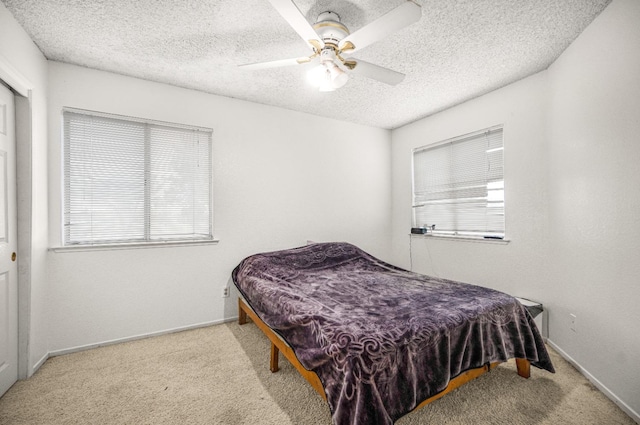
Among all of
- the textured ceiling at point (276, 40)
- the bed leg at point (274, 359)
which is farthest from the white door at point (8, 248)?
the bed leg at point (274, 359)

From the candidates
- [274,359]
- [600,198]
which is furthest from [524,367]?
[274,359]

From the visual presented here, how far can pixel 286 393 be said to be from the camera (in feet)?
5.98

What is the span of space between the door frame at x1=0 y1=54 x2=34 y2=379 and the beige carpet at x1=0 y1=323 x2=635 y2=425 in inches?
10.1

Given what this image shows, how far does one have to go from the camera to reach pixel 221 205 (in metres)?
3.04

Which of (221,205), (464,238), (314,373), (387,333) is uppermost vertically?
(221,205)

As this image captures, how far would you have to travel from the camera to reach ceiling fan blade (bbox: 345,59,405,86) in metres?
1.86

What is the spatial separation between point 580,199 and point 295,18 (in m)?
2.42

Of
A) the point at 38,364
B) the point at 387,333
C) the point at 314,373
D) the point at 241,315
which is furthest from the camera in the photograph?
the point at 241,315

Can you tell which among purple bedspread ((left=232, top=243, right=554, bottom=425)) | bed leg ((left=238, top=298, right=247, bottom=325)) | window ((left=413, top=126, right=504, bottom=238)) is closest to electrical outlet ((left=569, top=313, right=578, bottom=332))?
purple bedspread ((left=232, top=243, right=554, bottom=425))

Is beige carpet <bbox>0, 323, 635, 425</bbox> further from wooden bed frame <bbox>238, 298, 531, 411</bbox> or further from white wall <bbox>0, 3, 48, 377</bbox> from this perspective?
white wall <bbox>0, 3, 48, 377</bbox>

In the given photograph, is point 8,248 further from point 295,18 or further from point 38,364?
point 295,18

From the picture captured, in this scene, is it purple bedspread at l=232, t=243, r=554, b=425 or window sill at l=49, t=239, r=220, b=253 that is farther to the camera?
window sill at l=49, t=239, r=220, b=253

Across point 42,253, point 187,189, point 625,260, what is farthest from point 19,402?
point 625,260

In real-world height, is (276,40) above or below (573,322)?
above
